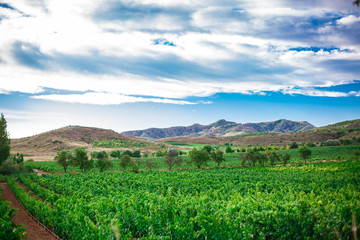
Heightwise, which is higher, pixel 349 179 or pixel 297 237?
pixel 297 237

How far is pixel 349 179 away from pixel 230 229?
89.0 ft

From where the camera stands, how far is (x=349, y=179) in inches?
1102

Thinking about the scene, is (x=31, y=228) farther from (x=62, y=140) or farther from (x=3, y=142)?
(x=62, y=140)

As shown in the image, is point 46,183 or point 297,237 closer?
point 297,237

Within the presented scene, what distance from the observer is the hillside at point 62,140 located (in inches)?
4936

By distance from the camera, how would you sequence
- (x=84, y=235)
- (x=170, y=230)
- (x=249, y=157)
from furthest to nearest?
(x=249, y=157)
(x=84, y=235)
(x=170, y=230)

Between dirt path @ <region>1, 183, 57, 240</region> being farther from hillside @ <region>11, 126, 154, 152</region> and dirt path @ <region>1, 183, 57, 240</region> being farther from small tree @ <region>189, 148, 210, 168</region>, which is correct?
hillside @ <region>11, 126, 154, 152</region>

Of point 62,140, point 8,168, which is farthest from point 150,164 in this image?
point 62,140

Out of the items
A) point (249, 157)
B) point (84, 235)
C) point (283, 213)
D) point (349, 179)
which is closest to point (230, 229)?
point (283, 213)

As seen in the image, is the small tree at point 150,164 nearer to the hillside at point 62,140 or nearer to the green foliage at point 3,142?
the green foliage at point 3,142

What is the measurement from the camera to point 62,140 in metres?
135

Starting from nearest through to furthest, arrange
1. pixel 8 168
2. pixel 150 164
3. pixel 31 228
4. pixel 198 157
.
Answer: pixel 31 228 < pixel 8 168 < pixel 150 164 < pixel 198 157

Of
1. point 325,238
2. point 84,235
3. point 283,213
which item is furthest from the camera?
point 84,235

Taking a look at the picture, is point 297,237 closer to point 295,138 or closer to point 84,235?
point 84,235
